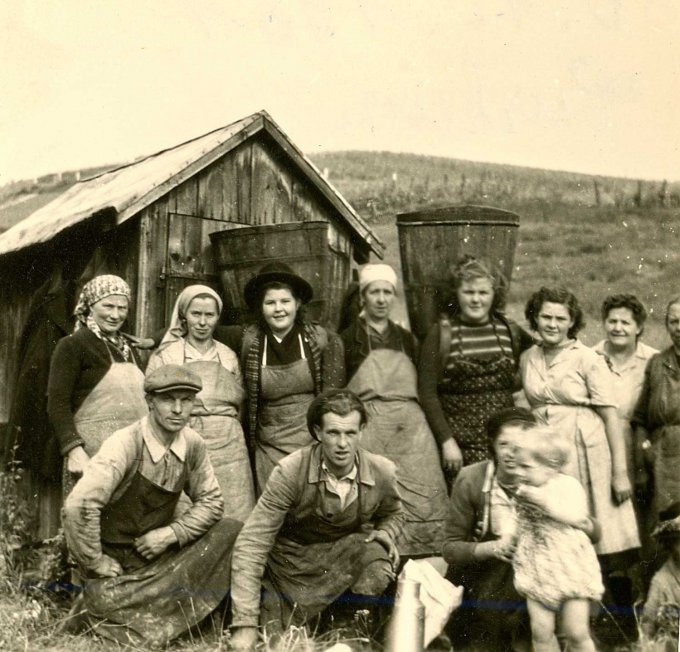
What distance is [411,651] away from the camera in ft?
10.9

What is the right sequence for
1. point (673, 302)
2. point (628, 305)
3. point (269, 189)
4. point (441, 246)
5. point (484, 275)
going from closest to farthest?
1. point (673, 302)
2. point (628, 305)
3. point (484, 275)
4. point (441, 246)
5. point (269, 189)

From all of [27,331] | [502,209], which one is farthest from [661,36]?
[27,331]

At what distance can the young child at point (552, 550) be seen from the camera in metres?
3.16

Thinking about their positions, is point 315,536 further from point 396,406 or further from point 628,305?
point 628,305

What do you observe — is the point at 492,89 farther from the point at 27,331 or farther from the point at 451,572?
the point at 27,331

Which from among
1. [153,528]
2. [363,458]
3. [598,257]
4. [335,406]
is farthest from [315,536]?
[598,257]

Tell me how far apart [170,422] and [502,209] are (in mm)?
1804

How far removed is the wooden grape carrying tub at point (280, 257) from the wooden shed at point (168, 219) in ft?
0.54

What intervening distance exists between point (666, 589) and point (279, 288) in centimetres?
212

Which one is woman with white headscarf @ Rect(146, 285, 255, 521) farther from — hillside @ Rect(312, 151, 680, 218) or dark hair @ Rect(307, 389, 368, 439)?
hillside @ Rect(312, 151, 680, 218)

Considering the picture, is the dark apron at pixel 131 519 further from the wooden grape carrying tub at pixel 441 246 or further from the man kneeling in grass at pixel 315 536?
the wooden grape carrying tub at pixel 441 246

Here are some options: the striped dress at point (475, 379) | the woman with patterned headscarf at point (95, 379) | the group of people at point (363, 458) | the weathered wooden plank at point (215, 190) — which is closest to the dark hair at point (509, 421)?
the group of people at point (363, 458)

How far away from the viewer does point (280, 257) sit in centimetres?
424

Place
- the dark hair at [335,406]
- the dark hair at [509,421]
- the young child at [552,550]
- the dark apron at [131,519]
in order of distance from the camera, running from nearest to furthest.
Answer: the young child at [552,550]
the dark hair at [509,421]
the dark hair at [335,406]
the dark apron at [131,519]
